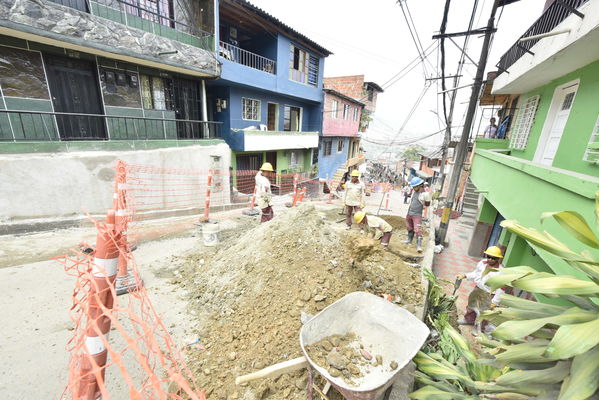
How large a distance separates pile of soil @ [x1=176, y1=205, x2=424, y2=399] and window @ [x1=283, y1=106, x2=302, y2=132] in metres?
12.8

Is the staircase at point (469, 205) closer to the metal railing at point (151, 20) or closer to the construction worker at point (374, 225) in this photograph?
the construction worker at point (374, 225)

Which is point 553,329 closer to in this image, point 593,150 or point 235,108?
point 593,150

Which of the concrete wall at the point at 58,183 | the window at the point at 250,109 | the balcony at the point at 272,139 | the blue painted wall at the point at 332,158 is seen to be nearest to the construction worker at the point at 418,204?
the concrete wall at the point at 58,183

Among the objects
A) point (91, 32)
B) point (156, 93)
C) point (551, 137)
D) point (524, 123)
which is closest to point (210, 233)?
point (91, 32)

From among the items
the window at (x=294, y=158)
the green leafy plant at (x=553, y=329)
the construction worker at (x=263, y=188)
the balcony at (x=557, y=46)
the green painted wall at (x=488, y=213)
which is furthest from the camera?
the window at (x=294, y=158)

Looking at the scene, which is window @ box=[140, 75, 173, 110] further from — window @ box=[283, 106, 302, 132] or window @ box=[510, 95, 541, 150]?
window @ box=[510, 95, 541, 150]

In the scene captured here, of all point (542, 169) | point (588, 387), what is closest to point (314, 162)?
point (542, 169)

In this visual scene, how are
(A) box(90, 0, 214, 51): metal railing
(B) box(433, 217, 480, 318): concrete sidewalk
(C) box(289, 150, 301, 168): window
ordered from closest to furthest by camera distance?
1. (B) box(433, 217, 480, 318): concrete sidewalk
2. (A) box(90, 0, 214, 51): metal railing
3. (C) box(289, 150, 301, 168): window

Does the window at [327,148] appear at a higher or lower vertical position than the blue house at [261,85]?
lower

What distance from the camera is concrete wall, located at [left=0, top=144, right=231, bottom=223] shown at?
18.5ft

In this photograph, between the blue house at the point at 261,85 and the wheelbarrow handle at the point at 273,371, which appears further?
the blue house at the point at 261,85

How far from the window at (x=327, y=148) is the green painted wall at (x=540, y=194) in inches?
559

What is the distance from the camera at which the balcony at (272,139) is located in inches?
468

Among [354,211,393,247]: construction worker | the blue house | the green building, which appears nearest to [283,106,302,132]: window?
the blue house
